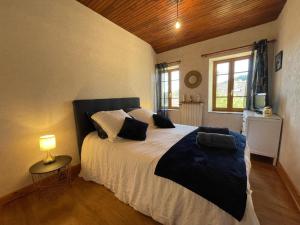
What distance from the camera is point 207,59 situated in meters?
3.45

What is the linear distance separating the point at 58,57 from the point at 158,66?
8.95 feet

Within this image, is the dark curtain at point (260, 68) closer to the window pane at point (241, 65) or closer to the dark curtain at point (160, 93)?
the window pane at point (241, 65)

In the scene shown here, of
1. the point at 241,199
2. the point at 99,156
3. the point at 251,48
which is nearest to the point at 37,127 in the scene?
the point at 99,156

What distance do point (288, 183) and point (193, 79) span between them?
2722mm

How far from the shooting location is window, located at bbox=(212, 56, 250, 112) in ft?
10.6

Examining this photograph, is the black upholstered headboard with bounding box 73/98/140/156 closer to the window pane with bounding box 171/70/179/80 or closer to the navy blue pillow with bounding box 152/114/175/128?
the navy blue pillow with bounding box 152/114/175/128

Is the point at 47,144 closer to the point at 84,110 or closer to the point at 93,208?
the point at 84,110

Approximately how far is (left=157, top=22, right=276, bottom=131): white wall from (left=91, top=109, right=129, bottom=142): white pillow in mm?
2387

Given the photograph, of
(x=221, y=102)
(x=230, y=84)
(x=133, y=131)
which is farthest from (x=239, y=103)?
(x=133, y=131)

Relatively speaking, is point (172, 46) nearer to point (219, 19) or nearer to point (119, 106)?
point (219, 19)

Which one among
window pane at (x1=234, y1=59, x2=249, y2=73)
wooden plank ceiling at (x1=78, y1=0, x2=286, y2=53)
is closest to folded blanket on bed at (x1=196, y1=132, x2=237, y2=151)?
wooden plank ceiling at (x1=78, y1=0, x2=286, y2=53)

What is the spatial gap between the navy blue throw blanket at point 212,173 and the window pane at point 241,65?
248 centimetres

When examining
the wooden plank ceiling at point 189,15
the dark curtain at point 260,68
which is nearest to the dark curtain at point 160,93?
the wooden plank ceiling at point 189,15

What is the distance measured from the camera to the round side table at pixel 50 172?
1579mm
